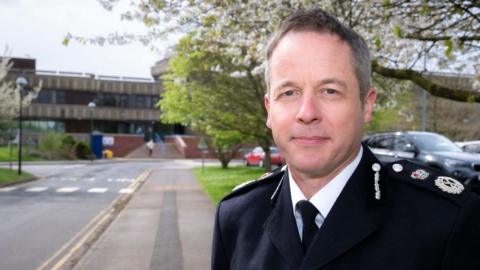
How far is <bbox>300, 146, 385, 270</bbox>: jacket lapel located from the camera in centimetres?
172

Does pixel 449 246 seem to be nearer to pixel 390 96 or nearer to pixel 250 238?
pixel 250 238

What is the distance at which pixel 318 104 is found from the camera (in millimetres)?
1806

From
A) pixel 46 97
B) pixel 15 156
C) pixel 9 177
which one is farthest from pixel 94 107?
pixel 9 177

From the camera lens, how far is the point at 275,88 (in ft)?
6.23

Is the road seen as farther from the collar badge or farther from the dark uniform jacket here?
the collar badge

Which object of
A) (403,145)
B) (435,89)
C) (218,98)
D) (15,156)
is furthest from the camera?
(15,156)

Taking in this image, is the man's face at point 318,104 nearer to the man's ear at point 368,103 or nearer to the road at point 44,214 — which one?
the man's ear at point 368,103

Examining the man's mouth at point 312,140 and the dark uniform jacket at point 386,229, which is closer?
the dark uniform jacket at point 386,229

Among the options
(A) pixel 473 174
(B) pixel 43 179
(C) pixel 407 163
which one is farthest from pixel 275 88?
(B) pixel 43 179

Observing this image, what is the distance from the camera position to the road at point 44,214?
970cm

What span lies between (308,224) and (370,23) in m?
7.68

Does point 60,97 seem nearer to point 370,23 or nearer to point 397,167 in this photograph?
point 370,23

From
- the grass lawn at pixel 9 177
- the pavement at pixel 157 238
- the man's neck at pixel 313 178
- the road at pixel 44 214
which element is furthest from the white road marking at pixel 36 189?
the man's neck at pixel 313 178

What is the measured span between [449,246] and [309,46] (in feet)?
2.51
